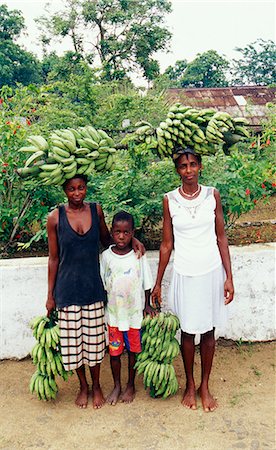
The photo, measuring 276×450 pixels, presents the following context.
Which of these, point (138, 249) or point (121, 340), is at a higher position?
point (138, 249)

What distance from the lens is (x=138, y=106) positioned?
15.3 feet

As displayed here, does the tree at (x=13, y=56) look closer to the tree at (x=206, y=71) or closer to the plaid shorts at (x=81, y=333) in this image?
the tree at (x=206, y=71)

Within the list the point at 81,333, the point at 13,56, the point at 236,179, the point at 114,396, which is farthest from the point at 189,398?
the point at 13,56

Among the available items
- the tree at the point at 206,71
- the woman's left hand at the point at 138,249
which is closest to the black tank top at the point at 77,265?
the woman's left hand at the point at 138,249

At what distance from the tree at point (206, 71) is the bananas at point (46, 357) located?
28312mm

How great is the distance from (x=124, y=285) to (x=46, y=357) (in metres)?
0.74

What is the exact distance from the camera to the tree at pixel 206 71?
29328mm

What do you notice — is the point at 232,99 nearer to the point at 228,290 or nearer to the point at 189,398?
the point at 228,290

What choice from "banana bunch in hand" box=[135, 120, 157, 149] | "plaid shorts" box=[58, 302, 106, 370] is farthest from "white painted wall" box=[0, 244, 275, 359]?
"banana bunch in hand" box=[135, 120, 157, 149]

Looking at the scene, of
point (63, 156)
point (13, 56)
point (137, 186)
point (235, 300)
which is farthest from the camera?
point (13, 56)

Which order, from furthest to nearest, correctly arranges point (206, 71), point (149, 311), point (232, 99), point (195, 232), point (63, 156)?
point (206, 71), point (232, 99), point (149, 311), point (195, 232), point (63, 156)

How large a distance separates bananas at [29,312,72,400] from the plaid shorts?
0.10 metres

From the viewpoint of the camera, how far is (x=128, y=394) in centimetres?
299

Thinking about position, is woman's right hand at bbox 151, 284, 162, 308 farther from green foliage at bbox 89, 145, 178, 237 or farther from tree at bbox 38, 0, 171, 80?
tree at bbox 38, 0, 171, 80
